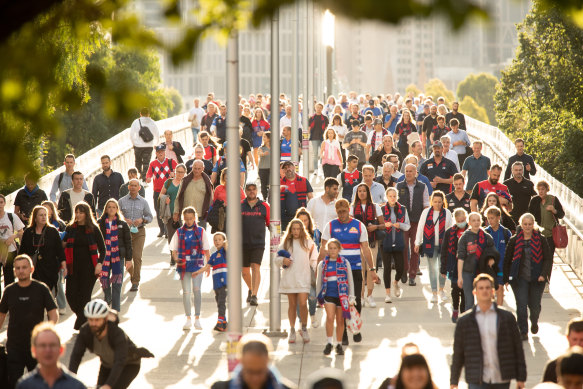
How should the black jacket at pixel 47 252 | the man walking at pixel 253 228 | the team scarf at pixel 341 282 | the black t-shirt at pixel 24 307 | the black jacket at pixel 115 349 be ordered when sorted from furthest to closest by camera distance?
the man walking at pixel 253 228
the black jacket at pixel 47 252
the team scarf at pixel 341 282
the black t-shirt at pixel 24 307
the black jacket at pixel 115 349

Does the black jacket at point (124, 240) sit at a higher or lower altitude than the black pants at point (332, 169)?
lower

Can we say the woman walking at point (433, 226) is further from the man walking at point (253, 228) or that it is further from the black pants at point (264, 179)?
the black pants at point (264, 179)

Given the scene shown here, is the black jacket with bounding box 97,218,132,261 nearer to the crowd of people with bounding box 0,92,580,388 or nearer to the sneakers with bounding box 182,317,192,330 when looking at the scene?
the crowd of people with bounding box 0,92,580,388

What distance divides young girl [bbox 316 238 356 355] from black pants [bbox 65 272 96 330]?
114 inches

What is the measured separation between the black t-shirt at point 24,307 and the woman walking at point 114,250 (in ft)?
12.8

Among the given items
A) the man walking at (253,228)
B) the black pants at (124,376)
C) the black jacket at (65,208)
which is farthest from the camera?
the black jacket at (65,208)

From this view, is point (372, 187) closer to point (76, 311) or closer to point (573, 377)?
point (76, 311)

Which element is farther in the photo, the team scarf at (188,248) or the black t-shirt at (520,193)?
the black t-shirt at (520,193)

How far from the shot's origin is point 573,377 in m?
6.85

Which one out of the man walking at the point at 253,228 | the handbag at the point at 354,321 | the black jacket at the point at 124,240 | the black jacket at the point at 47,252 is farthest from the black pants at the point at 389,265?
the black jacket at the point at 47,252

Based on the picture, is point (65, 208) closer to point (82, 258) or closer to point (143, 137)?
point (82, 258)

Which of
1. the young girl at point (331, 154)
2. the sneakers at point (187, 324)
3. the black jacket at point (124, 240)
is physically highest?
the young girl at point (331, 154)

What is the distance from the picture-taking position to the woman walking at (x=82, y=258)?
13727mm

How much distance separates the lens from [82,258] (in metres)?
13.7
